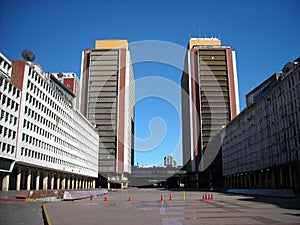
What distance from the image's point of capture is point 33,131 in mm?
58562

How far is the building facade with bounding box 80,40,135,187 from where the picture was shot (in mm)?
141375

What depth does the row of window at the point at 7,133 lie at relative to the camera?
152ft

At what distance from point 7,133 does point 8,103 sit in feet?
15.5

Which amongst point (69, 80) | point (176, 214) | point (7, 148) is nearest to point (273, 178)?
point (7, 148)

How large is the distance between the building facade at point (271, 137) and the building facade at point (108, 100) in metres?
57.1

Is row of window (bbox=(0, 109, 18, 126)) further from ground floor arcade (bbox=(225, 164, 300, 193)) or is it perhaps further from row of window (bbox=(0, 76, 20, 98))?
ground floor arcade (bbox=(225, 164, 300, 193))

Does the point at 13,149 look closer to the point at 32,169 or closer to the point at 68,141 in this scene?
the point at 32,169

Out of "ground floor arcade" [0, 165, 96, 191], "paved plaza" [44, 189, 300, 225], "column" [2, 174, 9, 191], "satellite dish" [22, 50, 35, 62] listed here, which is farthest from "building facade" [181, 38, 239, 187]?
"paved plaza" [44, 189, 300, 225]

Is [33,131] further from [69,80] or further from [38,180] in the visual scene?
[69,80]

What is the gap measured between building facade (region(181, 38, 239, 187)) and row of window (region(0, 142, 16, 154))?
3574 inches

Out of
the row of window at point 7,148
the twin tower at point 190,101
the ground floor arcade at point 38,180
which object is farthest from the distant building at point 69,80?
the row of window at point 7,148

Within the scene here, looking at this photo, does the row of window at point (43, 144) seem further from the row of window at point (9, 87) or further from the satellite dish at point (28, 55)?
the satellite dish at point (28, 55)

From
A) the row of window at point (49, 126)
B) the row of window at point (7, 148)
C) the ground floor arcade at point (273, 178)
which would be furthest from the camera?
the ground floor arcade at point (273, 178)

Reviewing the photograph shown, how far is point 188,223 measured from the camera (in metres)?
14.4
